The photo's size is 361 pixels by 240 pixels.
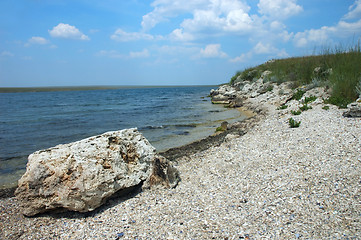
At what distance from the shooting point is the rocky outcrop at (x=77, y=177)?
5117mm

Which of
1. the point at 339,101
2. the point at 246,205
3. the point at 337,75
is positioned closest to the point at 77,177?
the point at 246,205

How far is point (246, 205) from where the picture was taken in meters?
4.90

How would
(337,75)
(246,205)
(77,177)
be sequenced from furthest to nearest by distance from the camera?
(337,75) → (77,177) → (246,205)

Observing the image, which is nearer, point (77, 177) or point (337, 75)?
point (77, 177)

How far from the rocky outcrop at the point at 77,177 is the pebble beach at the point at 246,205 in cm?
35

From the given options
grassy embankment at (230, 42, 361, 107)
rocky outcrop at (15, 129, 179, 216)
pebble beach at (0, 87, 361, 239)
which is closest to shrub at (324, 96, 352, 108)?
grassy embankment at (230, 42, 361, 107)

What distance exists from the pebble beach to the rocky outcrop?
350 mm

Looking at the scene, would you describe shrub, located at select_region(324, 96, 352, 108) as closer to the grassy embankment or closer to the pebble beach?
the grassy embankment

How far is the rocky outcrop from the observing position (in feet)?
16.8

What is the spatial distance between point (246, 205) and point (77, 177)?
12.6ft

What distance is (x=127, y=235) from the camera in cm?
433

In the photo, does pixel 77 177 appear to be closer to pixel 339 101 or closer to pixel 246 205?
pixel 246 205

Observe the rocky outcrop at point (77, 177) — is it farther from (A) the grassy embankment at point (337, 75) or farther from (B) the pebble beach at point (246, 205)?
(A) the grassy embankment at point (337, 75)

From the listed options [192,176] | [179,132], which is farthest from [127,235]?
[179,132]
